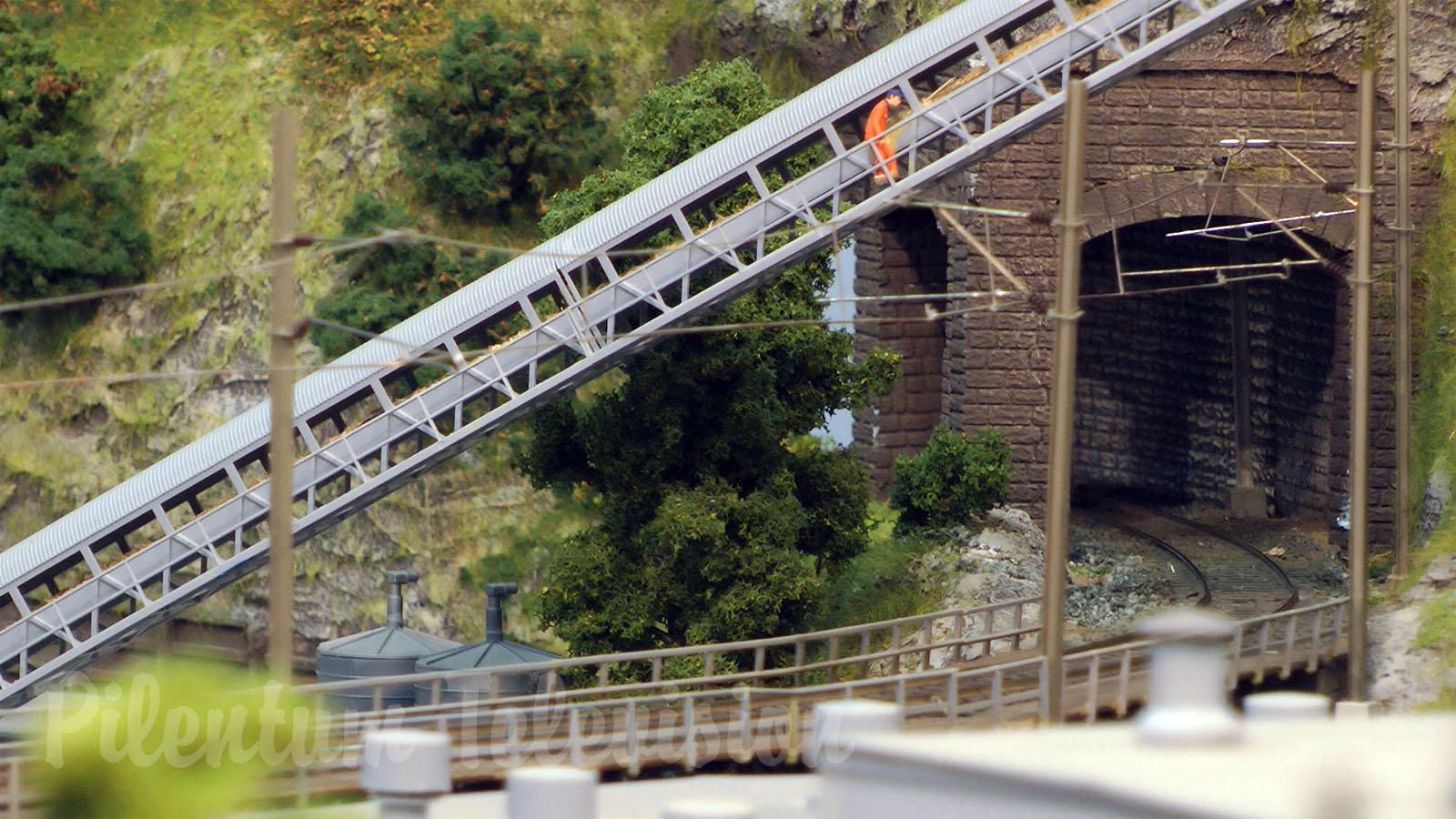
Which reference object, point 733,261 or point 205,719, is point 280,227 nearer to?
point 205,719

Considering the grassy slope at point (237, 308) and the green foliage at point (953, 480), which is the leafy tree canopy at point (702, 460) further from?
the grassy slope at point (237, 308)

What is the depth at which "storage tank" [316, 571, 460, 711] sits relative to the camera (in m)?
25.4

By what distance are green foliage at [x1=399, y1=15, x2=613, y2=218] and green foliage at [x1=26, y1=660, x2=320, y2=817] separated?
1005 inches

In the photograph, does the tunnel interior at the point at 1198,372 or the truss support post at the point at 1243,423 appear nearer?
the tunnel interior at the point at 1198,372

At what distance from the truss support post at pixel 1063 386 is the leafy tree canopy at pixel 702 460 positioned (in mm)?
7393

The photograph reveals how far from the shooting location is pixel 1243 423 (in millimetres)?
33875

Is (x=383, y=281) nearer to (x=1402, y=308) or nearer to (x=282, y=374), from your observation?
(x=1402, y=308)

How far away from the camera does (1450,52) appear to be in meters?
30.1

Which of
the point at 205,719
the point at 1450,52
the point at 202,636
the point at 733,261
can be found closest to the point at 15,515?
the point at 202,636

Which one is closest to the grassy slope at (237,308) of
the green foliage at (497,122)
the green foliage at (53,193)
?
the green foliage at (53,193)

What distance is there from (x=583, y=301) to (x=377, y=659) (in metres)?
6.48

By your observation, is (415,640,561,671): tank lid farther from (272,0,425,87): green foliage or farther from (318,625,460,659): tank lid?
(272,0,425,87): green foliage

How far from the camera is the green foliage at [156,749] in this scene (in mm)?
7605

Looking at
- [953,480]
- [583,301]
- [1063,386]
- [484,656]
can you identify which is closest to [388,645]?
[484,656]
